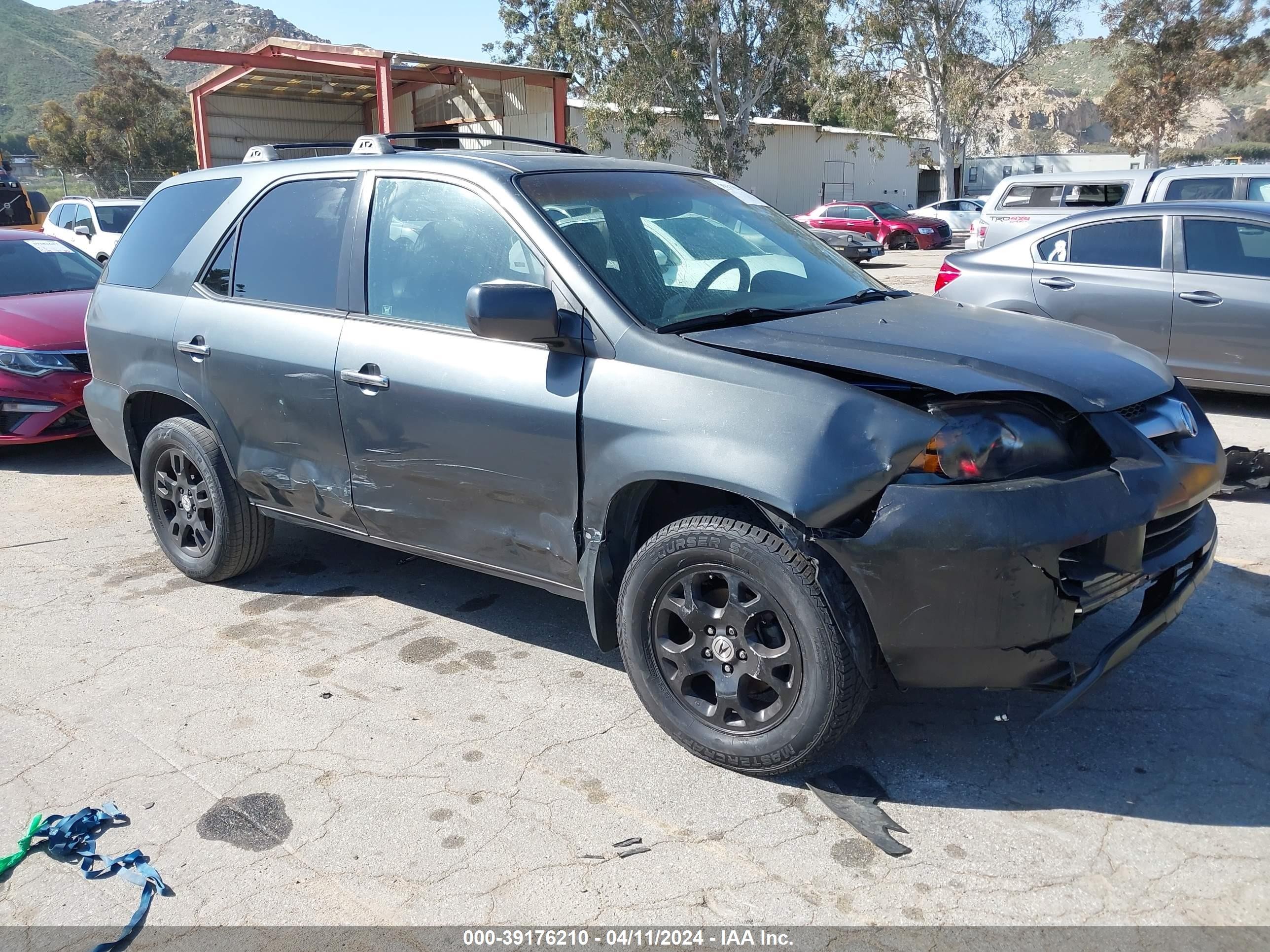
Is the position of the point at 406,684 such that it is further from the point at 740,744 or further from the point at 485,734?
the point at 740,744

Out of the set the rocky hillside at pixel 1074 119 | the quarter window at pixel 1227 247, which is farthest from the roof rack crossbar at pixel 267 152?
the rocky hillside at pixel 1074 119

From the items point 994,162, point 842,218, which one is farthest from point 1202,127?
point 842,218

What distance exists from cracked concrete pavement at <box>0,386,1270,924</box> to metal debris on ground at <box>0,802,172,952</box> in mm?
37

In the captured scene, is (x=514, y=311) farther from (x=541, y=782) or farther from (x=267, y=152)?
(x=267, y=152)

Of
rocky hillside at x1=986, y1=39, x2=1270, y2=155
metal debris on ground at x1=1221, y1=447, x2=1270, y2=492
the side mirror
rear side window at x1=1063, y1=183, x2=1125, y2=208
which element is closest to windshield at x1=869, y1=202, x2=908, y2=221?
rear side window at x1=1063, y1=183, x2=1125, y2=208

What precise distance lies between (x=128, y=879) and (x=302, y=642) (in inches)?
60.9

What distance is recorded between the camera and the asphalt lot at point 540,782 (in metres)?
2.69

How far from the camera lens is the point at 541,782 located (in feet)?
10.6

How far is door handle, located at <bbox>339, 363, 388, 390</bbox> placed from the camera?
3861mm

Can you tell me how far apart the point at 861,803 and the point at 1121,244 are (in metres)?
6.26

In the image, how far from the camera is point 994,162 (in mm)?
51719

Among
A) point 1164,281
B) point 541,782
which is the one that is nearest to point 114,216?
point 1164,281

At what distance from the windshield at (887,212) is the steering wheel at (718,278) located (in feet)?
91.5

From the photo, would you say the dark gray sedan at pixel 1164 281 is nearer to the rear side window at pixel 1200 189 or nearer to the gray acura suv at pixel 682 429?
the rear side window at pixel 1200 189
